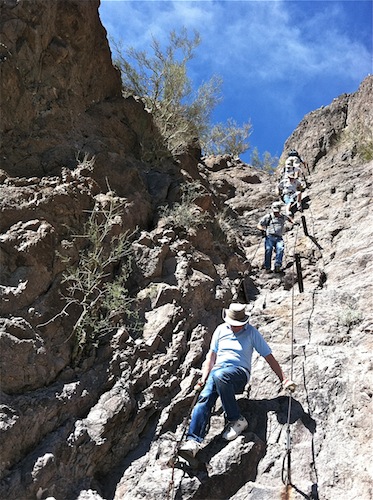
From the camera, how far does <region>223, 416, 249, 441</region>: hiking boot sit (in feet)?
17.6

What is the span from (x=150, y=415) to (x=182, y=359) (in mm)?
1017

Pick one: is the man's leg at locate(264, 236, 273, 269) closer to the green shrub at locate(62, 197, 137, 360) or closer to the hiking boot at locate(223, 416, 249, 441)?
the green shrub at locate(62, 197, 137, 360)

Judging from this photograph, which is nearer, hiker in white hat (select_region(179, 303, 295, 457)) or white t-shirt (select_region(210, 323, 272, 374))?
hiker in white hat (select_region(179, 303, 295, 457))

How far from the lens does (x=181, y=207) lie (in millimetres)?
9219

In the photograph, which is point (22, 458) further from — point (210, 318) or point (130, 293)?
point (210, 318)

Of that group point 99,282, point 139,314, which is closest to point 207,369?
point 139,314

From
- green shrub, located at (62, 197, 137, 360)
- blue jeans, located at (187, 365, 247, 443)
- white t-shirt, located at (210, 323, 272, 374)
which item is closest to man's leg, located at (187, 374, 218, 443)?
blue jeans, located at (187, 365, 247, 443)

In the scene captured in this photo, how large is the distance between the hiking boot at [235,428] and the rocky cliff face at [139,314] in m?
0.12

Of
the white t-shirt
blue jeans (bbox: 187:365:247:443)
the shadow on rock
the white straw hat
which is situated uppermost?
the white straw hat

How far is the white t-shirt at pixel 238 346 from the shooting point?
5668mm

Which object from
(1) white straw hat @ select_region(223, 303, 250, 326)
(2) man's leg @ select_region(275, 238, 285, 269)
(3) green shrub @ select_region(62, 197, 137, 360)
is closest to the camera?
(1) white straw hat @ select_region(223, 303, 250, 326)

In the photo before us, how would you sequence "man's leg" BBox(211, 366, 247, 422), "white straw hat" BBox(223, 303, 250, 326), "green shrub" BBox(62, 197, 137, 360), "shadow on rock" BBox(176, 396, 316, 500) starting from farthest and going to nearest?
"green shrub" BBox(62, 197, 137, 360) < "white straw hat" BBox(223, 303, 250, 326) < "man's leg" BBox(211, 366, 247, 422) < "shadow on rock" BBox(176, 396, 316, 500)

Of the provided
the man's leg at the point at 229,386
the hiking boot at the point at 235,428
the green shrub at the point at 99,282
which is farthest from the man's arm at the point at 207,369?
the green shrub at the point at 99,282

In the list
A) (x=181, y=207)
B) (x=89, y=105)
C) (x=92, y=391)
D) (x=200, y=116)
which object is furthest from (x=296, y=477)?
(x=200, y=116)
